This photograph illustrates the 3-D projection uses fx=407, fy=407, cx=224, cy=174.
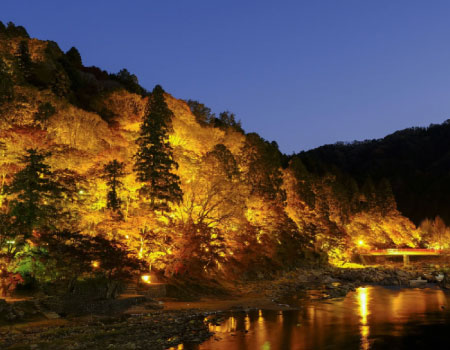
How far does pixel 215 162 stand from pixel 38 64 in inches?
1340

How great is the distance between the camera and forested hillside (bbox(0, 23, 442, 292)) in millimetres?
22578

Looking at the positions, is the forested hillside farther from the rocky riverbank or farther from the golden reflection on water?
the golden reflection on water

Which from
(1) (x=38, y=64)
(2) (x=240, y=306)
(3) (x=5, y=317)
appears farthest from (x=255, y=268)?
(1) (x=38, y=64)

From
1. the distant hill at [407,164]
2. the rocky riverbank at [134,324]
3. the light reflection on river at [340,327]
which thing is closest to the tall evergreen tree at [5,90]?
the rocky riverbank at [134,324]

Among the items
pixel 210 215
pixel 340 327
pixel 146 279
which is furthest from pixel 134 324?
pixel 210 215

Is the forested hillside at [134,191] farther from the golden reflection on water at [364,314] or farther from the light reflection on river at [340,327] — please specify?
the golden reflection on water at [364,314]

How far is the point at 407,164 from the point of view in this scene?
148m

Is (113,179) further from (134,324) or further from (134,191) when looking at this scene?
(134,324)

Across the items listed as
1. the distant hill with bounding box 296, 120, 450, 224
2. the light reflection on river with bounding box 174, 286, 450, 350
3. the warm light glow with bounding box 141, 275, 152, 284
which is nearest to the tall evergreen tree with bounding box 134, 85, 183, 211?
the warm light glow with bounding box 141, 275, 152, 284

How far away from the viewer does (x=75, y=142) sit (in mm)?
33469

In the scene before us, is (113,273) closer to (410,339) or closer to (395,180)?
(410,339)

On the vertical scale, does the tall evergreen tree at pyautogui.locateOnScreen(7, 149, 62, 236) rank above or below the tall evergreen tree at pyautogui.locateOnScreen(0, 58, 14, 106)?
below

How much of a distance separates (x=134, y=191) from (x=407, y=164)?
448 ft

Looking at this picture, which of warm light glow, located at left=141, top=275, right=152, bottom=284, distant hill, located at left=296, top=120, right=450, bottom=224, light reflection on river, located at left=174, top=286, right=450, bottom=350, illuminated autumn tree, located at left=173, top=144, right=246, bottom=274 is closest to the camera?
light reflection on river, located at left=174, top=286, right=450, bottom=350
